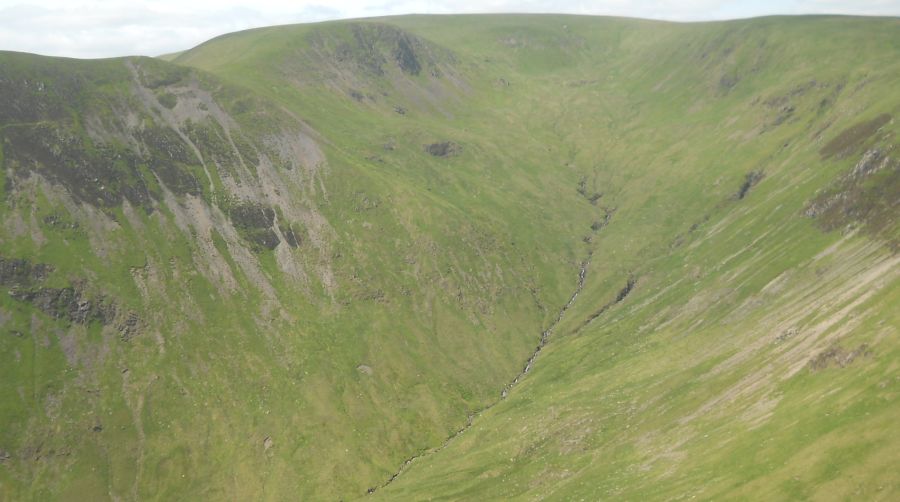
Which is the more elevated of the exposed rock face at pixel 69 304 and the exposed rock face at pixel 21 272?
the exposed rock face at pixel 21 272

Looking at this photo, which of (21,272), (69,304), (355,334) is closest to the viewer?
(21,272)

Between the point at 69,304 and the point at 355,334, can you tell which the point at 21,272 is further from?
the point at 355,334

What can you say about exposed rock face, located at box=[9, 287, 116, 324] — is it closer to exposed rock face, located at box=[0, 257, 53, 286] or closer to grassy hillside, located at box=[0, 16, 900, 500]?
grassy hillside, located at box=[0, 16, 900, 500]

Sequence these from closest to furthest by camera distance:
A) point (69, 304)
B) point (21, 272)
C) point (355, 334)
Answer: point (21, 272) → point (69, 304) → point (355, 334)

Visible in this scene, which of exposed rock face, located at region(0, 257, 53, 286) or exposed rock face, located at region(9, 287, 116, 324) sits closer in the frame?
exposed rock face, located at region(0, 257, 53, 286)

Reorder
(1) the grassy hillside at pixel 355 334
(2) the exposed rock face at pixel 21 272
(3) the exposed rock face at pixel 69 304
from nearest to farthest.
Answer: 1. (1) the grassy hillside at pixel 355 334
2. (2) the exposed rock face at pixel 21 272
3. (3) the exposed rock face at pixel 69 304

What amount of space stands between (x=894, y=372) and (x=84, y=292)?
145m

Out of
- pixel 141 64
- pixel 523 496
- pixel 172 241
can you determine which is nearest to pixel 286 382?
pixel 172 241

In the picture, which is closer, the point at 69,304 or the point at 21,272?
the point at 21,272

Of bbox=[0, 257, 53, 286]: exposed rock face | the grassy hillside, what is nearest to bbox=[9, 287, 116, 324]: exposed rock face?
the grassy hillside

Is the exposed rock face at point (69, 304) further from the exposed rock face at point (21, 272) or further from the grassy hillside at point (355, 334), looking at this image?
the exposed rock face at point (21, 272)

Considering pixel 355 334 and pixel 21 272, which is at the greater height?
pixel 21 272

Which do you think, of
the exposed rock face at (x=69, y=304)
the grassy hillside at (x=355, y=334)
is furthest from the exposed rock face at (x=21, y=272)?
the exposed rock face at (x=69, y=304)


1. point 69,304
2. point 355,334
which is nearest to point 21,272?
point 69,304
